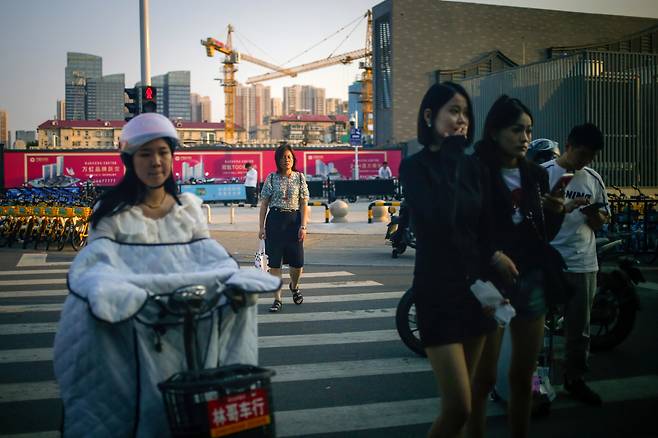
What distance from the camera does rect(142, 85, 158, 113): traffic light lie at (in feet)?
45.2

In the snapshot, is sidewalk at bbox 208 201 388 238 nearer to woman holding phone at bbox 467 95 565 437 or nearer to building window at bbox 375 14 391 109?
woman holding phone at bbox 467 95 565 437

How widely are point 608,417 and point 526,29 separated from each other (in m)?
58.4

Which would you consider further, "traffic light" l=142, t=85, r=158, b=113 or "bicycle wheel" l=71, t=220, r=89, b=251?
"bicycle wheel" l=71, t=220, r=89, b=251

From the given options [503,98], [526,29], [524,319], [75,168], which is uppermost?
[526,29]

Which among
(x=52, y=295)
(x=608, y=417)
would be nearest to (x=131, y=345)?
(x=608, y=417)

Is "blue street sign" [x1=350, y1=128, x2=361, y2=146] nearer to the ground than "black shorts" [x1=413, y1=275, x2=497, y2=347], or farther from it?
farther from it

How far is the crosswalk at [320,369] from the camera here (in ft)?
15.6

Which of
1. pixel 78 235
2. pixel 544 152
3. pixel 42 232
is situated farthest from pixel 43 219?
pixel 544 152

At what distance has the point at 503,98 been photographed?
3738mm

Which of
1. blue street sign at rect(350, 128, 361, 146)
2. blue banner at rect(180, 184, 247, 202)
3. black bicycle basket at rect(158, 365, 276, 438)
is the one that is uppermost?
blue street sign at rect(350, 128, 361, 146)

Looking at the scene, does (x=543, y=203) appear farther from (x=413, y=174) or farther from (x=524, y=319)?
(x=413, y=174)

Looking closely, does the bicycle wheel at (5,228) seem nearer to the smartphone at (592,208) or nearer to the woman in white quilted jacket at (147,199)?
the woman in white quilted jacket at (147,199)

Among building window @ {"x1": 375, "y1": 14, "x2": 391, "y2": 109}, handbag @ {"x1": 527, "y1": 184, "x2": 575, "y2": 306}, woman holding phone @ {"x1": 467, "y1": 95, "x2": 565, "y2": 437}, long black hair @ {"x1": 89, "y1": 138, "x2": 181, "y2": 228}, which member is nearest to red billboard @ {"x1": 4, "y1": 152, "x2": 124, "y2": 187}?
building window @ {"x1": 375, "y1": 14, "x2": 391, "y2": 109}

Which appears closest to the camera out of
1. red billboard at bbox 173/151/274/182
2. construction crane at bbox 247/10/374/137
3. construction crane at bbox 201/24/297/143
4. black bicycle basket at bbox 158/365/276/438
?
black bicycle basket at bbox 158/365/276/438
